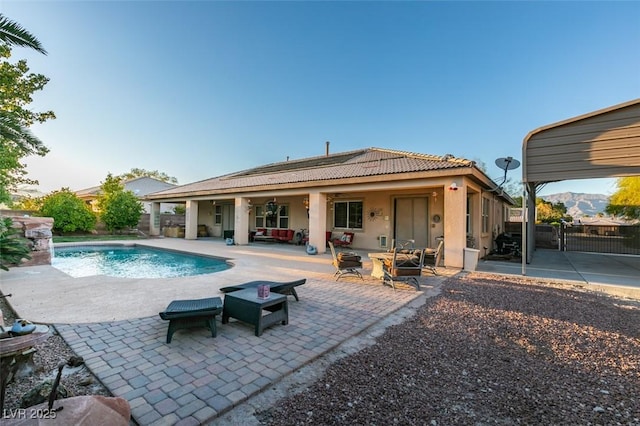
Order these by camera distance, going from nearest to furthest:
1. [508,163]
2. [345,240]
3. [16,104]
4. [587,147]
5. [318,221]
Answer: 1. [587,147]
2. [508,163]
3. [318,221]
4. [16,104]
5. [345,240]

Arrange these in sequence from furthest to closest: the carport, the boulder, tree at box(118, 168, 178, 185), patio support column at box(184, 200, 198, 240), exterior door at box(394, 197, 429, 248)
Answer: tree at box(118, 168, 178, 185) < patio support column at box(184, 200, 198, 240) < exterior door at box(394, 197, 429, 248) < the carport < the boulder

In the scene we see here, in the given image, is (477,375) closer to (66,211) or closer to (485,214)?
(485,214)

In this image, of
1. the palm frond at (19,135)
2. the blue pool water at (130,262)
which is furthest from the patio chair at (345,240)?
the palm frond at (19,135)

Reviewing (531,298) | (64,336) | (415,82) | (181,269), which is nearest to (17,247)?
(181,269)

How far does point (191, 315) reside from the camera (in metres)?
3.47

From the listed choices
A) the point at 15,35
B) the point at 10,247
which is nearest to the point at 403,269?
the point at 15,35

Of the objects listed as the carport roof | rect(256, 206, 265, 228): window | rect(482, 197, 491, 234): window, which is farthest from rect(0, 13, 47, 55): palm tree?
rect(256, 206, 265, 228): window

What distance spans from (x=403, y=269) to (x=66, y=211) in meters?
21.9

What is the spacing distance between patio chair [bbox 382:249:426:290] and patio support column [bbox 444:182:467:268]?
2.38 meters

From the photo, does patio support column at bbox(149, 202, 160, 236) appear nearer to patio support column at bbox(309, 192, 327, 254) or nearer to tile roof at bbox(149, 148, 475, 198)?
tile roof at bbox(149, 148, 475, 198)

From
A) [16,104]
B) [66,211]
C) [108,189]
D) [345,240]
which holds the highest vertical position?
[16,104]

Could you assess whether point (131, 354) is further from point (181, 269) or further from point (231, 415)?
point (181, 269)

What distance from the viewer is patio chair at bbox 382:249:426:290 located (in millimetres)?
6402

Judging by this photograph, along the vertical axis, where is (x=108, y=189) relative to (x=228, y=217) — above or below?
above
